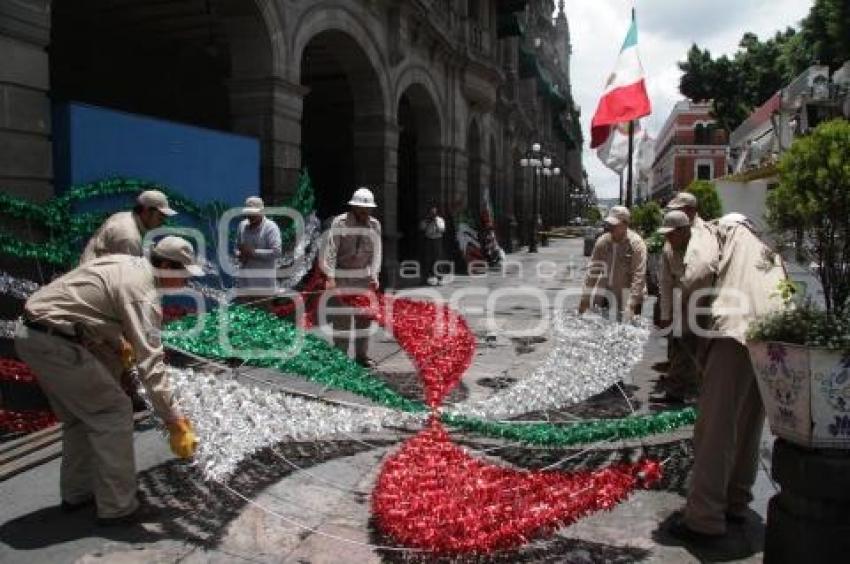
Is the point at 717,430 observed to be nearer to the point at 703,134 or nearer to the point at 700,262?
the point at 700,262

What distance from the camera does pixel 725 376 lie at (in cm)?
396

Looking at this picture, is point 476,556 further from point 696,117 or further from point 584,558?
point 696,117

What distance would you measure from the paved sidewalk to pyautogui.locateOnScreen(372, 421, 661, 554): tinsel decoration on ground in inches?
4.4

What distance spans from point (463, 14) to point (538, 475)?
1892 cm

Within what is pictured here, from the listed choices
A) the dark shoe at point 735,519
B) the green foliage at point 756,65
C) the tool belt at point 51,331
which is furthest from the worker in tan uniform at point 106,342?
the green foliage at point 756,65

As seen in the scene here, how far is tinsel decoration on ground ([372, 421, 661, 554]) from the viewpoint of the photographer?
3.74m

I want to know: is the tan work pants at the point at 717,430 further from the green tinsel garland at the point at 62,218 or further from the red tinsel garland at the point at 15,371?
the green tinsel garland at the point at 62,218

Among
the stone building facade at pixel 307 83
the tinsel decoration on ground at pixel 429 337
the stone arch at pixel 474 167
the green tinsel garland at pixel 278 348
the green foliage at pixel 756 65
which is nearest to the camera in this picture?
the green tinsel garland at pixel 278 348

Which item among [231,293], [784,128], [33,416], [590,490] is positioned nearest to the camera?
[590,490]

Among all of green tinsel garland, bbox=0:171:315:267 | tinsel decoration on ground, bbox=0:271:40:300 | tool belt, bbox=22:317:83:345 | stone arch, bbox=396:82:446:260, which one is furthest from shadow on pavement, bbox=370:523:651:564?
stone arch, bbox=396:82:446:260

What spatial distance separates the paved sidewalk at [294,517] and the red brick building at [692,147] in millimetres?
80429

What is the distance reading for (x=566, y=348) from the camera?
20.5 feet

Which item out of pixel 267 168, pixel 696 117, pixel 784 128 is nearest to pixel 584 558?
pixel 267 168

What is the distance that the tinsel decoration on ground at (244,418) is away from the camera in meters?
4.14
